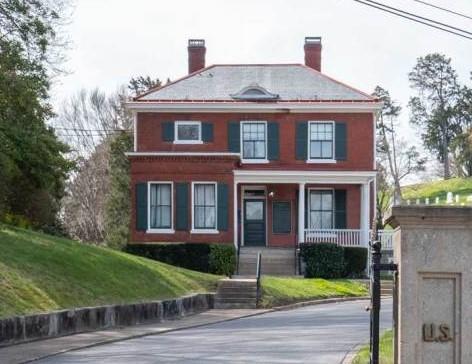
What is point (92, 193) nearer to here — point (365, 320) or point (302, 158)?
point (302, 158)

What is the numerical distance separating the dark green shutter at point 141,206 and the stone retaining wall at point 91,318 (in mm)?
11476

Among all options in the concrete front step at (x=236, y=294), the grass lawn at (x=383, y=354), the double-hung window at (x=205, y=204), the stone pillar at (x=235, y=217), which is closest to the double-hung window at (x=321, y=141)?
the stone pillar at (x=235, y=217)

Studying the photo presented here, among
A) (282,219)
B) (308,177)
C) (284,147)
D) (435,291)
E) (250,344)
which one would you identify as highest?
(284,147)

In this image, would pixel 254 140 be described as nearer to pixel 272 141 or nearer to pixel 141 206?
pixel 272 141

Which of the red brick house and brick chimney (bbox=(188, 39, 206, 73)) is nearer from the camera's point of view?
the red brick house

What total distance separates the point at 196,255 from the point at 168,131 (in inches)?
272

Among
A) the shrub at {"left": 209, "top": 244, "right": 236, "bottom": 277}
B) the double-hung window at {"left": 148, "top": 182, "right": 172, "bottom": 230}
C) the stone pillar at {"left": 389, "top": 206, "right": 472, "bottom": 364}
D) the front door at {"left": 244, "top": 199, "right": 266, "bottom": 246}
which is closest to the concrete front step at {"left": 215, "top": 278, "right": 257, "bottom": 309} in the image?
the shrub at {"left": 209, "top": 244, "right": 236, "bottom": 277}

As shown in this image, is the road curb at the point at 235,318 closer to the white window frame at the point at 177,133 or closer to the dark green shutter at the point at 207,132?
the dark green shutter at the point at 207,132

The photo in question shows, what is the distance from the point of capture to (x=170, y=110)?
41562mm

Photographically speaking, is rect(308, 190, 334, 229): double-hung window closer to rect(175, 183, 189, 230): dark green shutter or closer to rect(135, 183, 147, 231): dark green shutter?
rect(175, 183, 189, 230): dark green shutter

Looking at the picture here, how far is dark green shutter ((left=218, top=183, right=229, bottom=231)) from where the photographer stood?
38094 millimetres

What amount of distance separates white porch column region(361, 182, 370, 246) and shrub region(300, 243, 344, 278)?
7.28ft

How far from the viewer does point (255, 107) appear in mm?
41188

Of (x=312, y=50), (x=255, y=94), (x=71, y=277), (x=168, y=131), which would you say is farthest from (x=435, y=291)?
(x=312, y=50)
